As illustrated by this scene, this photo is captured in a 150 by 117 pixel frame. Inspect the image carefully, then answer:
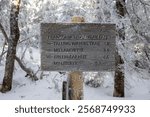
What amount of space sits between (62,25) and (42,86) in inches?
393

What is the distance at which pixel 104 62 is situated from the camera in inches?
253

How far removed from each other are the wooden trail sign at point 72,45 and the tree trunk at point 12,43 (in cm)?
881

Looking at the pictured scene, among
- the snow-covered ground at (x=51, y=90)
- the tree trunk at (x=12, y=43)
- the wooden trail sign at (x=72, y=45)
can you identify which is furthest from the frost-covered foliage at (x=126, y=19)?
the wooden trail sign at (x=72, y=45)

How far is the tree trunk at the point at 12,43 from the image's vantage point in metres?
14.9

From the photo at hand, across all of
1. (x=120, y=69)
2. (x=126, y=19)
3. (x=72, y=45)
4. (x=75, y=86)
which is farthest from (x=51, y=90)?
(x=72, y=45)

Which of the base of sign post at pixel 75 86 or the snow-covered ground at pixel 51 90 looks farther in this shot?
the snow-covered ground at pixel 51 90

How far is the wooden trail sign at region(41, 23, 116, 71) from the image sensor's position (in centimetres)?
629

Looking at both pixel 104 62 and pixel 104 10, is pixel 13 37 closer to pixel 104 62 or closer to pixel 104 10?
pixel 104 10

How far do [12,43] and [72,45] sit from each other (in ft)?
Answer: 30.1

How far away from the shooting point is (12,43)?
15125mm

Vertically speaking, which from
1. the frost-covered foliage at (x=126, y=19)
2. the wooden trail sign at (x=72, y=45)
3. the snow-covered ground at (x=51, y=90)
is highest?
the frost-covered foliage at (x=126, y=19)

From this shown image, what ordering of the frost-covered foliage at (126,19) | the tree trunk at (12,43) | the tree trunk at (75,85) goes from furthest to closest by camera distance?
the tree trunk at (12,43), the frost-covered foliage at (126,19), the tree trunk at (75,85)

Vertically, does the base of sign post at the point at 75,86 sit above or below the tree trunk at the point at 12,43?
below

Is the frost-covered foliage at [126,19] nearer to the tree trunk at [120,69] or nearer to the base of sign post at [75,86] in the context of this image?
the tree trunk at [120,69]
